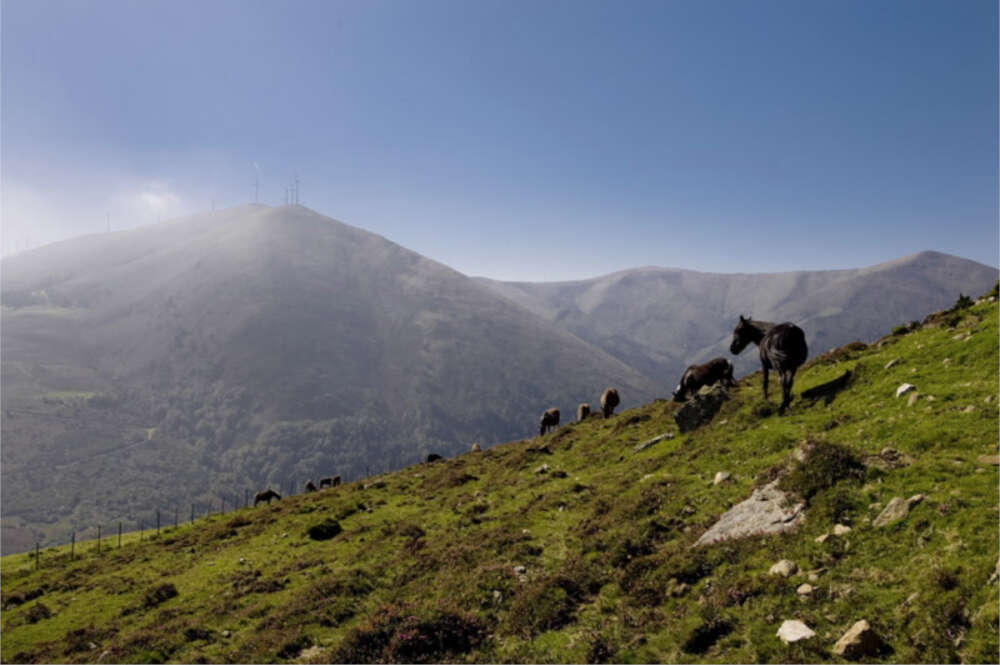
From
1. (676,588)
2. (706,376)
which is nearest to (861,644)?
(676,588)

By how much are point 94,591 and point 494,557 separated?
24.6 metres

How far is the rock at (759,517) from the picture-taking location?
12.0m

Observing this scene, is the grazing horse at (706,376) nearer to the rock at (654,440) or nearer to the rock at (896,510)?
the rock at (654,440)

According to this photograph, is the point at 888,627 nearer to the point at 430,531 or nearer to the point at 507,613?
the point at 507,613

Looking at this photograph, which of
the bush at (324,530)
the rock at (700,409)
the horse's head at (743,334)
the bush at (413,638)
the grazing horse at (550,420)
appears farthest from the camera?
the grazing horse at (550,420)

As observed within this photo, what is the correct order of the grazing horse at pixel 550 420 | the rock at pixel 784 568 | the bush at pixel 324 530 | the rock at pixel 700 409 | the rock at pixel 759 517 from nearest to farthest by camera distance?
the rock at pixel 784 568, the rock at pixel 759 517, the rock at pixel 700 409, the bush at pixel 324 530, the grazing horse at pixel 550 420

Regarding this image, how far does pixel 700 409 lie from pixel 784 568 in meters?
15.8

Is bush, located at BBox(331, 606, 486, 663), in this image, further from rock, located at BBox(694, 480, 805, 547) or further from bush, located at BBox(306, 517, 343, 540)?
bush, located at BBox(306, 517, 343, 540)

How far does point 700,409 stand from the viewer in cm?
2544

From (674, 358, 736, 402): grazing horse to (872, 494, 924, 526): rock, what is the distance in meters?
22.1

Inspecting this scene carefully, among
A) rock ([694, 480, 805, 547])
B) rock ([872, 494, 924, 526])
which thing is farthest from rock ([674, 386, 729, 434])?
rock ([872, 494, 924, 526])

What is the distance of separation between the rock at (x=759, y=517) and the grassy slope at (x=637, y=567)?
0.50m

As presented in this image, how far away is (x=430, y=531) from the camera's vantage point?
2378cm

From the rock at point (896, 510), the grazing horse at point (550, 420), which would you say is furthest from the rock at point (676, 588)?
the grazing horse at point (550, 420)
